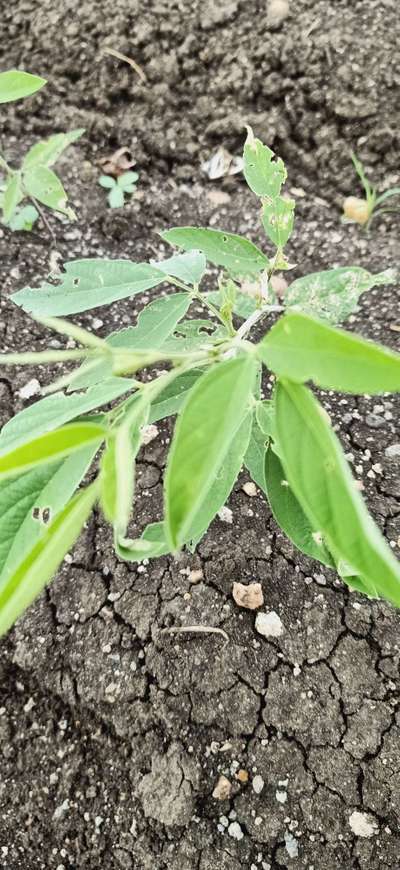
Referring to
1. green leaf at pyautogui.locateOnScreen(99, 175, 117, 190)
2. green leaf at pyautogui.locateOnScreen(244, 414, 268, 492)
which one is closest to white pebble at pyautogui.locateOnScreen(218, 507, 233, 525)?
green leaf at pyautogui.locateOnScreen(244, 414, 268, 492)

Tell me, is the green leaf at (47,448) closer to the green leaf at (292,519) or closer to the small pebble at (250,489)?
the green leaf at (292,519)

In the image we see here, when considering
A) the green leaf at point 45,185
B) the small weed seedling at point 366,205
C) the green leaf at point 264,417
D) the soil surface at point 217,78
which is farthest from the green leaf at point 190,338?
the soil surface at point 217,78

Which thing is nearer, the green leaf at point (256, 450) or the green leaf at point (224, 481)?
the green leaf at point (224, 481)

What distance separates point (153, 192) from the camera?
81.6 inches

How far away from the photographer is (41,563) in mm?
523

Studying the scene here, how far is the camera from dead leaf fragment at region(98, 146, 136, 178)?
2.09m

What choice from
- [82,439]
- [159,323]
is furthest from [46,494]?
[159,323]

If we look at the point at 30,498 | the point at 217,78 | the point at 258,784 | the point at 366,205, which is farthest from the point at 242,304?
the point at 217,78

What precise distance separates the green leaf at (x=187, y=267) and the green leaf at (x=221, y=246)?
0.06ft

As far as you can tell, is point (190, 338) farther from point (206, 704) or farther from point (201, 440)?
point (206, 704)

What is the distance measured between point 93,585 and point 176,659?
0.24m

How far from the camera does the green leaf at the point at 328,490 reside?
569 mm

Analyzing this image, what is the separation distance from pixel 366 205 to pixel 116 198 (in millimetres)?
750

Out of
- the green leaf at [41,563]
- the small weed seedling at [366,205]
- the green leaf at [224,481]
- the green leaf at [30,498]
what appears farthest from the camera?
the small weed seedling at [366,205]
